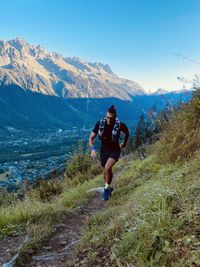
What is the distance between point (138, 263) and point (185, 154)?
4.99 metres

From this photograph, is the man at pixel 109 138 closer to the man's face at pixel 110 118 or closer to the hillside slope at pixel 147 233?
the man's face at pixel 110 118

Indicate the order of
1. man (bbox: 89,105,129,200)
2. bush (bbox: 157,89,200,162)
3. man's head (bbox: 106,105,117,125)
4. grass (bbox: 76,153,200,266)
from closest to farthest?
grass (bbox: 76,153,200,266) < bush (bbox: 157,89,200,162) < man's head (bbox: 106,105,117,125) < man (bbox: 89,105,129,200)

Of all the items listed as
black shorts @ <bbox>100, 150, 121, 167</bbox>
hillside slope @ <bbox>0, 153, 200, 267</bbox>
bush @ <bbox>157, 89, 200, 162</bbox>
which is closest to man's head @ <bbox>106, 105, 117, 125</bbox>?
black shorts @ <bbox>100, 150, 121, 167</bbox>

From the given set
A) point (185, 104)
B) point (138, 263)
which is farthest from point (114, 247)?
point (185, 104)

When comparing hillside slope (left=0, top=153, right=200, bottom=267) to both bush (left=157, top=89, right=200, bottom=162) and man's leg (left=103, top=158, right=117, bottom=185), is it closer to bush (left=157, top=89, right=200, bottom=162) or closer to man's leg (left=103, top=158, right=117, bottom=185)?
bush (left=157, top=89, right=200, bottom=162)

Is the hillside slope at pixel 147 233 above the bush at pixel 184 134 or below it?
below

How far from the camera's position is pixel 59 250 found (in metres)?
5.06

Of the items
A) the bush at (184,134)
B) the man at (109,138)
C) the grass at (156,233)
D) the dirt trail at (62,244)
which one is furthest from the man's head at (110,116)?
the grass at (156,233)

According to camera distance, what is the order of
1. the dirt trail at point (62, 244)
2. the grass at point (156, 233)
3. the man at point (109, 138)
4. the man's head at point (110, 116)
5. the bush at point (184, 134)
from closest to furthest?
the grass at point (156, 233) < the dirt trail at point (62, 244) < the bush at point (184, 134) < the man's head at point (110, 116) < the man at point (109, 138)

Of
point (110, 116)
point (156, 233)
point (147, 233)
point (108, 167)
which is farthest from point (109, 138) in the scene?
point (156, 233)

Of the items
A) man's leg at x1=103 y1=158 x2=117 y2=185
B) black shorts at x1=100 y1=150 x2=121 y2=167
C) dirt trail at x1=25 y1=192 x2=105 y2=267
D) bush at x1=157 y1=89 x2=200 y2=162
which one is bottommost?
dirt trail at x1=25 y1=192 x2=105 y2=267

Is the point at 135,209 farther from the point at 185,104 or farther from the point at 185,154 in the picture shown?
the point at 185,104

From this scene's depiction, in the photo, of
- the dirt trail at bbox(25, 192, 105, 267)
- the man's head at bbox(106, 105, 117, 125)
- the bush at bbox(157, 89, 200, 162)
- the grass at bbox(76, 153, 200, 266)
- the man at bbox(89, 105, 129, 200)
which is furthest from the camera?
the man at bbox(89, 105, 129, 200)

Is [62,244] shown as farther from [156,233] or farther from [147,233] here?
[156,233]
